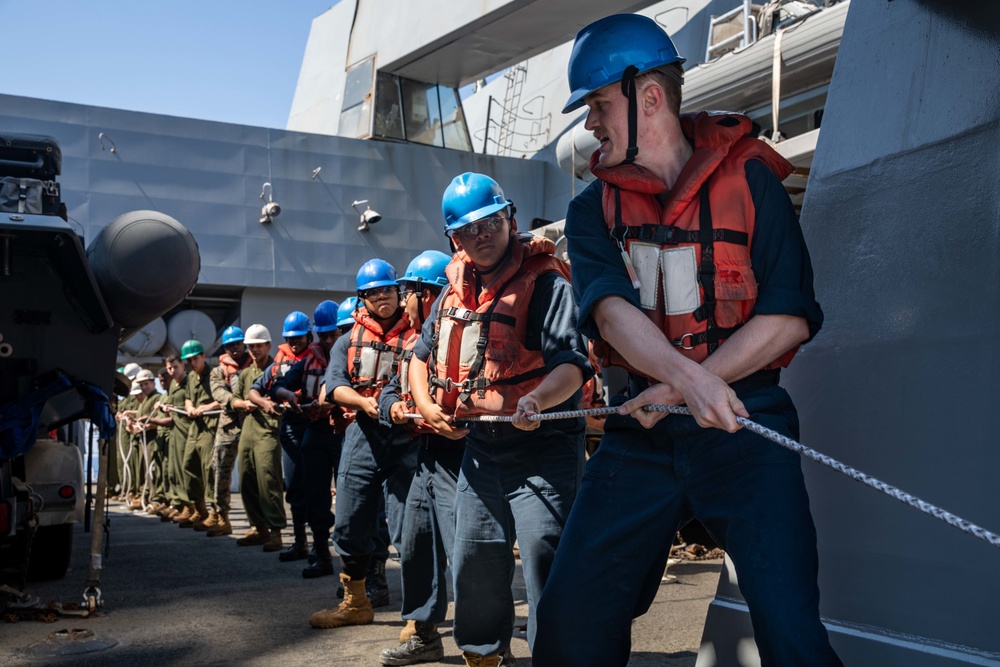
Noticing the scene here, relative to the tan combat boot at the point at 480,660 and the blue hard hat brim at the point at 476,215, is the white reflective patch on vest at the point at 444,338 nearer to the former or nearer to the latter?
the blue hard hat brim at the point at 476,215

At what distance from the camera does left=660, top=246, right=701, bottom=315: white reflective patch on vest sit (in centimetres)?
244

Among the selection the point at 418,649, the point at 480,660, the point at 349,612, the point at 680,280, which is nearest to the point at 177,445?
the point at 349,612

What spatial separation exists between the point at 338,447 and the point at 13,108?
11203 mm

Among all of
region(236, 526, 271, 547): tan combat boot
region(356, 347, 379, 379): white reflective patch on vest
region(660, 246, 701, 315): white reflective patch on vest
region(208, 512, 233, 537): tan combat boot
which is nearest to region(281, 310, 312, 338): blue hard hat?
region(236, 526, 271, 547): tan combat boot

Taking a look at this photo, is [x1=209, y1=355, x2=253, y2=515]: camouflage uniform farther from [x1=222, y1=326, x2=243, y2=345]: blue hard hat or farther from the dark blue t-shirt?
the dark blue t-shirt

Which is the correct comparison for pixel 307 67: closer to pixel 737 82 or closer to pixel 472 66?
pixel 472 66

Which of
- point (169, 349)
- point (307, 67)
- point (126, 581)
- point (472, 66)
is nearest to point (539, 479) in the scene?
point (126, 581)

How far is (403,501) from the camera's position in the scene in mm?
5871

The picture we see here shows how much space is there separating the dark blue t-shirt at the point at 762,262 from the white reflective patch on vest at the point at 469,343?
5.27 feet

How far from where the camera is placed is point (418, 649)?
194 inches

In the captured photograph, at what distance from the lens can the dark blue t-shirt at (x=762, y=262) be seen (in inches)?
92.8

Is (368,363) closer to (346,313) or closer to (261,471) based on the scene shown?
(346,313)

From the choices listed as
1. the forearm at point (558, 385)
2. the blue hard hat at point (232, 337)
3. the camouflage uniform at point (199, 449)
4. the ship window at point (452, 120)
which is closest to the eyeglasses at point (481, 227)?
the forearm at point (558, 385)

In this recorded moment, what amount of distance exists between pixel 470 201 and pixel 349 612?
2729mm
